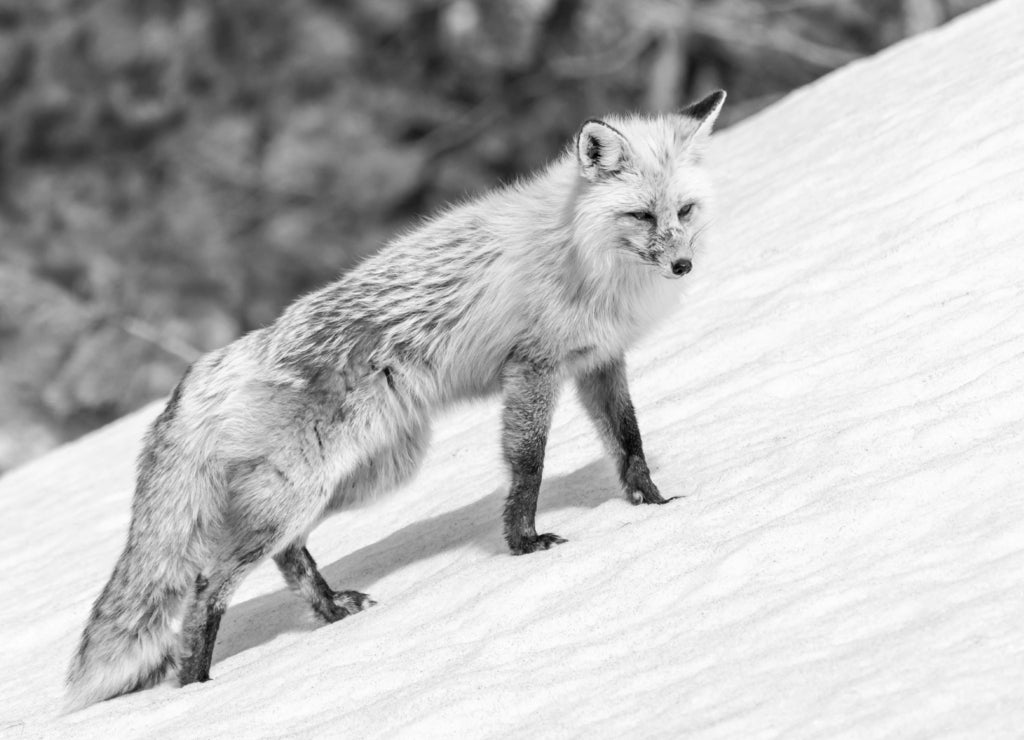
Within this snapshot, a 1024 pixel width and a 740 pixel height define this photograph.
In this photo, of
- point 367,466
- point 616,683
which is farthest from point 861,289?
point 616,683

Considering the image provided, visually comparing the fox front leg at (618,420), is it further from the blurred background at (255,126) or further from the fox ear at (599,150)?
the blurred background at (255,126)

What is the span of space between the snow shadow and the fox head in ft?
3.68

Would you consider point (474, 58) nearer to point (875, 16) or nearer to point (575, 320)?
point (875, 16)

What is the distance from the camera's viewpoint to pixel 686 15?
62.4 ft

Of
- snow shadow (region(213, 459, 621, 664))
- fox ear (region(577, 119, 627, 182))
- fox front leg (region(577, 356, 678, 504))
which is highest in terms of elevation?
fox ear (region(577, 119, 627, 182))

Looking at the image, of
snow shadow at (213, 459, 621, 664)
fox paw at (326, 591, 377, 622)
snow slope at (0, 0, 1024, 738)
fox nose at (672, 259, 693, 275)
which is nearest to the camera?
snow slope at (0, 0, 1024, 738)

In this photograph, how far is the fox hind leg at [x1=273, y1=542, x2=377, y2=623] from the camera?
17.3ft

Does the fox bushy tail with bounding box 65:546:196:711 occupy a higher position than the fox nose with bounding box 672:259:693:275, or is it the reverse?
the fox nose with bounding box 672:259:693:275

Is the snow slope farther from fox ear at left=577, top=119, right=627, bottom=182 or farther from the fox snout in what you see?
fox ear at left=577, top=119, right=627, bottom=182

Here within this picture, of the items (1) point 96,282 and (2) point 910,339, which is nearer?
(2) point 910,339

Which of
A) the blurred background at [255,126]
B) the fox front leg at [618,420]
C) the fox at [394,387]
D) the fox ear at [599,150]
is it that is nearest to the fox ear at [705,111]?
the fox at [394,387]

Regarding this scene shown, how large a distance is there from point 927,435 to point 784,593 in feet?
3.55

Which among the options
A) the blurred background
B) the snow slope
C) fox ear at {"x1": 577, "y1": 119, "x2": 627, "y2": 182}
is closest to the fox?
fox ear at {"x1": 577, "y1": 119, "x2": 627, "y2": 182}

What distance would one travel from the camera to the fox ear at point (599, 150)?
4914 mm
